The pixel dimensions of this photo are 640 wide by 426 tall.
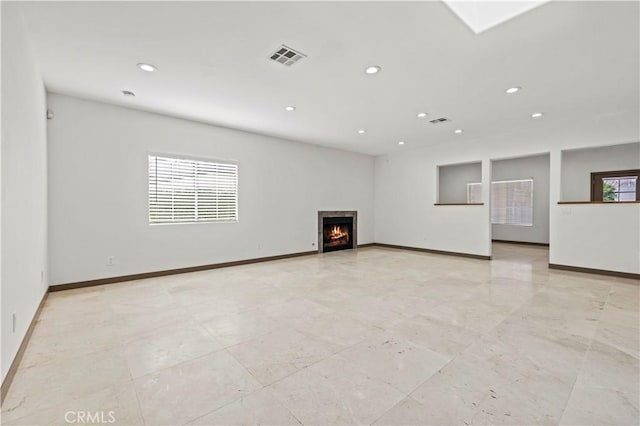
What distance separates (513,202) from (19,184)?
35.9 ft

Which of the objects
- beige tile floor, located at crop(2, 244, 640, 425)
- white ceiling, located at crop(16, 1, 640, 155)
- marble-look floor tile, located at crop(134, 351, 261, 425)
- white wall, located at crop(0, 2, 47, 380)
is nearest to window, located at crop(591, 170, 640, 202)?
white ceiling, located at crop(16, 1, 640, 155)

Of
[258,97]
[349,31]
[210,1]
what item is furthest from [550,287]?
[210,1]

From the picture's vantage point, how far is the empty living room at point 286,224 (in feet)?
5.93

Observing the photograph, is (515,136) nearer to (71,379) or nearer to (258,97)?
(258,97)

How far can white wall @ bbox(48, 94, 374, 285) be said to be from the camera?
3975 mm

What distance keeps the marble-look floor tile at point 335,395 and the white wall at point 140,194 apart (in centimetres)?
387

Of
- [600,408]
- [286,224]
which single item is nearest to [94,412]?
[600,408]

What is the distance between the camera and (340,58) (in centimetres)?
299

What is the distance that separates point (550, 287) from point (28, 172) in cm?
641

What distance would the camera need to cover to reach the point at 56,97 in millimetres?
3889

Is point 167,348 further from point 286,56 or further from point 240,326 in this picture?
point 286,56

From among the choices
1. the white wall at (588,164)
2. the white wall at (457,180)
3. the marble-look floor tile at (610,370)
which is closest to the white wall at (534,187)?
the white wall at (588,164)

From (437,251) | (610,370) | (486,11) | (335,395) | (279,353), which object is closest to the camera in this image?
(335,395)

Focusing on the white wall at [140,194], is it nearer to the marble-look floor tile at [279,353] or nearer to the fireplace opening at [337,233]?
the fireplace opening at [337,233]
